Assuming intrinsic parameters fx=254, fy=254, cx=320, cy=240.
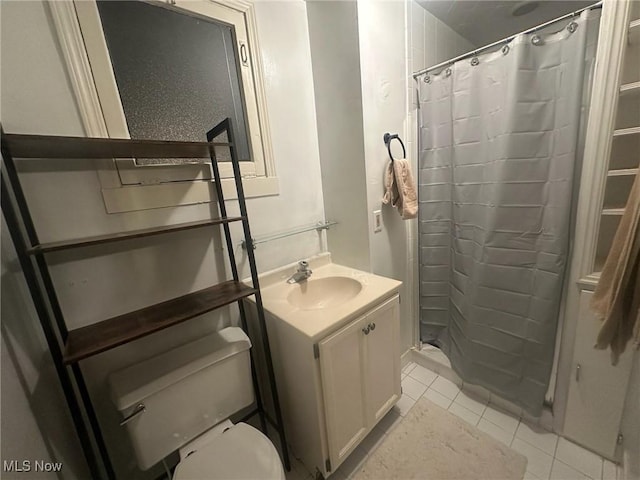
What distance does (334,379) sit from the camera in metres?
1.07

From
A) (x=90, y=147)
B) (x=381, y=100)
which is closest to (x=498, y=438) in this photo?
(x=381, y=100)

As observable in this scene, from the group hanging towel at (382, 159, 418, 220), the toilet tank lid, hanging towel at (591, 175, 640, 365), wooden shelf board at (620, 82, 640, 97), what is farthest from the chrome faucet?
wooden shelf board at (620, 82, 640, 97)

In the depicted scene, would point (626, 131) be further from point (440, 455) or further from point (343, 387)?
point (440, 455)

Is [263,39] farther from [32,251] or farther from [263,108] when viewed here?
[32,251]

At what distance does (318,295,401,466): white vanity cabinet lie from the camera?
1.06m

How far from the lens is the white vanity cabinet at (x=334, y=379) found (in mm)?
1034

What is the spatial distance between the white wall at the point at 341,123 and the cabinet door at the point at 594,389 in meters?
1.04

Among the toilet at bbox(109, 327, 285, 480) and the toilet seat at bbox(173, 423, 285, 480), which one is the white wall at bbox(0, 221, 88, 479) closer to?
the toilet at bbox(109, 327, 285, 480)

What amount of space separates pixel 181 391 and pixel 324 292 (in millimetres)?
821

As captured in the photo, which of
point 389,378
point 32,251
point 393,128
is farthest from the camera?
point 393,128

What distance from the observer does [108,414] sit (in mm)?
1043

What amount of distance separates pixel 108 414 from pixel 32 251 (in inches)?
30.8

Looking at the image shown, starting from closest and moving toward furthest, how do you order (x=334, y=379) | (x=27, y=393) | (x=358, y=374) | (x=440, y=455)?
(x=27, y=393) < (x=334, y=379) < (x=358, y=374) < (x=440, y=455)

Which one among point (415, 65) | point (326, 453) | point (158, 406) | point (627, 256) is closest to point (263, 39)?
point (415, 65)
